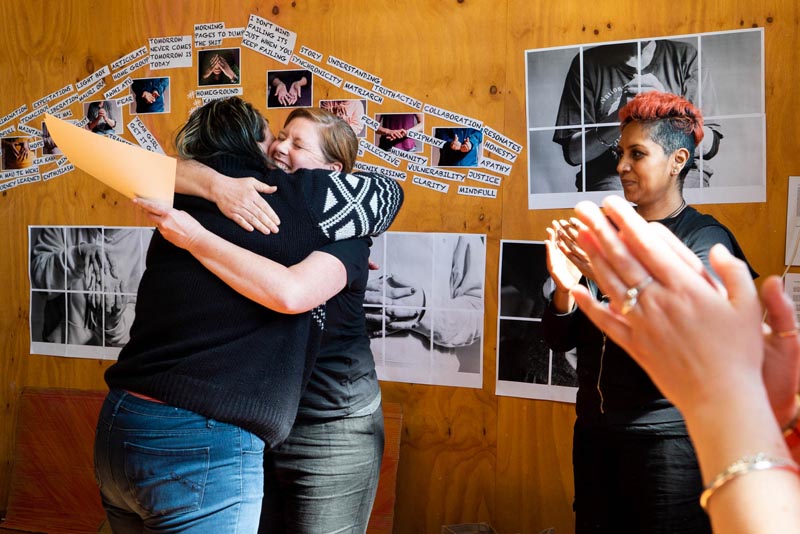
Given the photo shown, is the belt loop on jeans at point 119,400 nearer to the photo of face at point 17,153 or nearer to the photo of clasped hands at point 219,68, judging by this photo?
the photo of clasped hands at point 219,68

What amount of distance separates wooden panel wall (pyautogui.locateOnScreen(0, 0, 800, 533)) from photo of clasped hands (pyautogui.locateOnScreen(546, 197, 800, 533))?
1.98m

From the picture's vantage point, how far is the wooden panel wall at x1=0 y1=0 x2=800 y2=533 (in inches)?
88.2

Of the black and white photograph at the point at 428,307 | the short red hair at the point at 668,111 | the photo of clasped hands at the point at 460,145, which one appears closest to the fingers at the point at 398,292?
the black and white photograph at the point at 428,307

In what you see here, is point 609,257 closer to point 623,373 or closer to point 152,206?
point 152,206

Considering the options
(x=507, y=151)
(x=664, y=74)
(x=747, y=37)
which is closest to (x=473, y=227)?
(x=507, y=151)

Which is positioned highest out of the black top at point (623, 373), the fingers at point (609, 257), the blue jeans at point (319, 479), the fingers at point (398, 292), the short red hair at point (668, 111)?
the short red hair at point (668, 111)

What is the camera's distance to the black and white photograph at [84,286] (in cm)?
300

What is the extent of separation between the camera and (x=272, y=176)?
1.35 meters

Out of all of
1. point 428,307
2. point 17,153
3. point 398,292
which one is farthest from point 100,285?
point 428,307

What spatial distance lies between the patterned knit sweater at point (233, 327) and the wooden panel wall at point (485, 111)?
132 cm

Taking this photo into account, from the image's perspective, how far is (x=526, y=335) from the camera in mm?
2494

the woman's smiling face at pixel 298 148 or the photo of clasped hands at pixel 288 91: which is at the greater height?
the photo of clasped hands at pixel 288 91

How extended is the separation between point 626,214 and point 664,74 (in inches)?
80.3

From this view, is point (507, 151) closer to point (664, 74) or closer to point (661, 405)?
point (664, 74)
